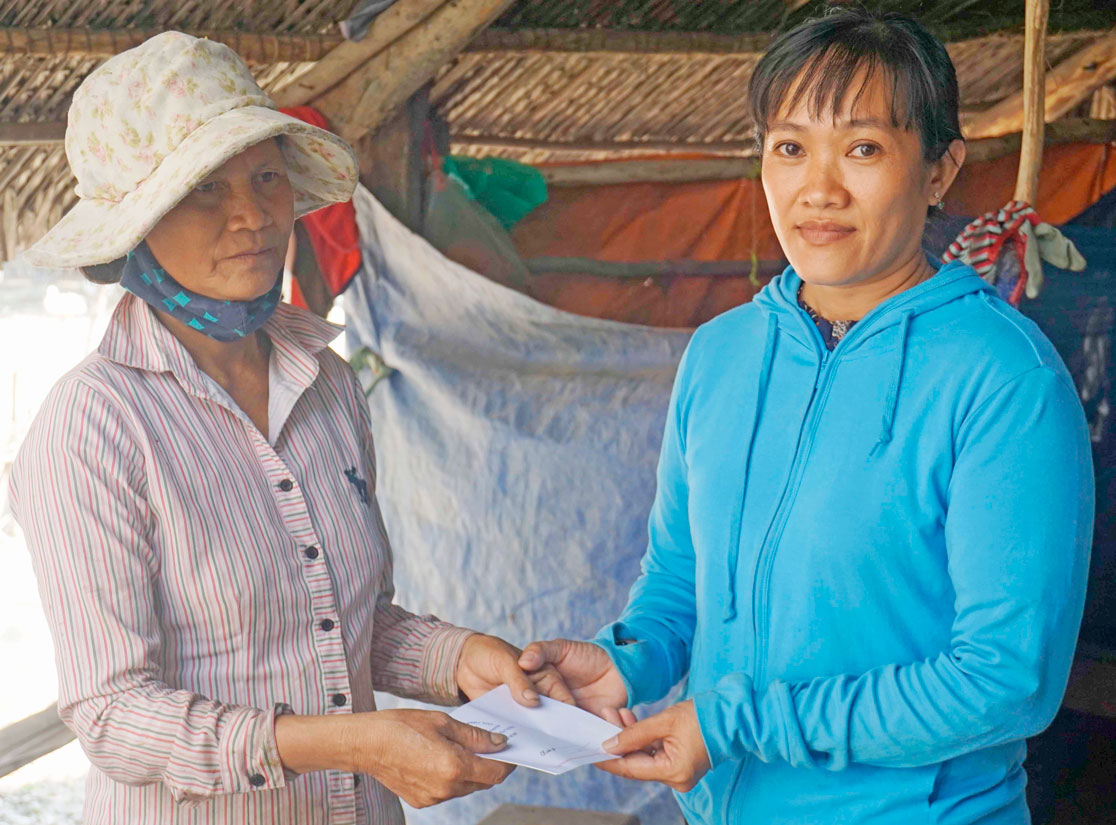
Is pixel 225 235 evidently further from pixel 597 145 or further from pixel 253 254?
pixel 597 145

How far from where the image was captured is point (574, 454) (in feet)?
10.8

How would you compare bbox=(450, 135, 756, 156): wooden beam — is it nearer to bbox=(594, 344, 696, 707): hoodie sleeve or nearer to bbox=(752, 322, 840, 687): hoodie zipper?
bbox=(594, 344, 696, 707): hoodie sleeve

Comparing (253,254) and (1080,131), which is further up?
(1080,131)

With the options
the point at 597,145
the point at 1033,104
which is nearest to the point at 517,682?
the point at 1033,104

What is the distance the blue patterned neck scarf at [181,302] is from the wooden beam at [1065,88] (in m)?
3.50

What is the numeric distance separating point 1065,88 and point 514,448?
9.63ft

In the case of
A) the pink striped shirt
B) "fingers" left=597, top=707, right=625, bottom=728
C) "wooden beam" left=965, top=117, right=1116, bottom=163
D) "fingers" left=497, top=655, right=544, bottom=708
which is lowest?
"fingers" left=597, top=707, right=625, bottom=728

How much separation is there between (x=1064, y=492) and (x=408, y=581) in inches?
92.6

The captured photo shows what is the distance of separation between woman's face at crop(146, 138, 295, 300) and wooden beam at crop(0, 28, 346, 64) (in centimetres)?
153

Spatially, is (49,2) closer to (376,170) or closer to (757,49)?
(376,170)

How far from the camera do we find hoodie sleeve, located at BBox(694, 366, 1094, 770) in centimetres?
137

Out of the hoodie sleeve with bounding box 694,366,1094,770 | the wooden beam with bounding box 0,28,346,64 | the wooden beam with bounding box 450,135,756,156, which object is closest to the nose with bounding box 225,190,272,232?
the hoodie sleeve with bounding box 694,366,1094,770

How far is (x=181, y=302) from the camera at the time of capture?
1717mm

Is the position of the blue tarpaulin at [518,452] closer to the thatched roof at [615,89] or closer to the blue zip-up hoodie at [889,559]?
the thatched roof at [615,89]
